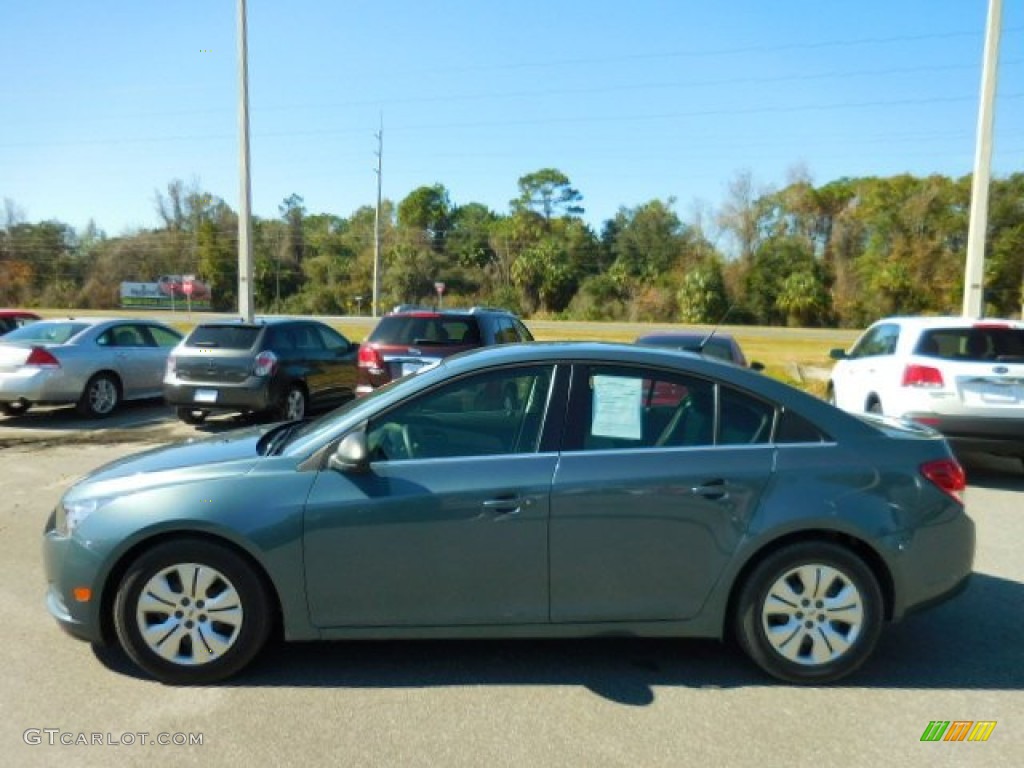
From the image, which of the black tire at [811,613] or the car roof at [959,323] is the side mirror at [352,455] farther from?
the car roof at [959,323]

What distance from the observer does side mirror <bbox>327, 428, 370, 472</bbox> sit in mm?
3486

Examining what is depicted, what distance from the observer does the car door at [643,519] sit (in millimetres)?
3564

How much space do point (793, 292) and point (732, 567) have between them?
56.5 metres

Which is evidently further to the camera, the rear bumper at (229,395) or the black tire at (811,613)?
the rear bumper at (229,395)

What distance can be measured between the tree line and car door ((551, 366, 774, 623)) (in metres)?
49.7

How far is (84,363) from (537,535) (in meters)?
10.5

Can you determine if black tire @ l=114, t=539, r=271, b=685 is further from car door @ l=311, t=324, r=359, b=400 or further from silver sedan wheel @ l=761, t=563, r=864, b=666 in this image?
car door @ l=311, t=324, r=359, b=400

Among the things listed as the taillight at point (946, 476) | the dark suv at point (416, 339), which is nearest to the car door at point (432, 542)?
the taillight at point (946, 476)

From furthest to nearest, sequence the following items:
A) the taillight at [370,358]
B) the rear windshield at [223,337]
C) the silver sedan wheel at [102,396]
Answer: the silver sedan wheel at [102,396], the rear windshield at [223,337], the taillight at [370,358]

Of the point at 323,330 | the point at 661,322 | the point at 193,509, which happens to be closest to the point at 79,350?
the point at 323,330

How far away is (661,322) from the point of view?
57.8 metres

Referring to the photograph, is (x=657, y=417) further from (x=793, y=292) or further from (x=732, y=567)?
(x=793, y=292)

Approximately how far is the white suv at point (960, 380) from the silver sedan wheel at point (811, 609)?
4.61 metres

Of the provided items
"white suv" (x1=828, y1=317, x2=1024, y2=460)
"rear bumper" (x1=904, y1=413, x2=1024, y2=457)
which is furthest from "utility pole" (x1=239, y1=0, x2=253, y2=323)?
"rear bumper" (x1=904, y1=413, x2=1024, y2=457)
